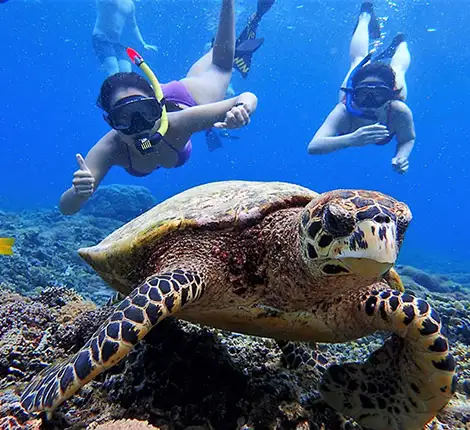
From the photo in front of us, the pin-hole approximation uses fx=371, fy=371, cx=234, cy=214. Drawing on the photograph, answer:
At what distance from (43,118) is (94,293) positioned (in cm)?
13579

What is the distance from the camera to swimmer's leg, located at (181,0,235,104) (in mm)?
6698

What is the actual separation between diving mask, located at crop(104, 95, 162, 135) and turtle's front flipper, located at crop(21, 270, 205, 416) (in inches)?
143

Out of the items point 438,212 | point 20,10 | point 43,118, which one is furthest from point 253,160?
point 20,10

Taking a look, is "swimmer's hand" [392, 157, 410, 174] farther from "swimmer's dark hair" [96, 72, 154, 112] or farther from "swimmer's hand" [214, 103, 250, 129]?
"swimmer's dark hair" [96, 72, 154, 112]

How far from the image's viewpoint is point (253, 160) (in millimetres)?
137500

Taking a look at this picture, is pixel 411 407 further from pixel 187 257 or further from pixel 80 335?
pixel 80 335

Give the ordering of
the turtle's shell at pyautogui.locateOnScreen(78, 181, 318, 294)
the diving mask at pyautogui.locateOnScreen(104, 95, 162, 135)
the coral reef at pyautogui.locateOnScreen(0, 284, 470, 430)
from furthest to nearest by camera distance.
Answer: the diving mask at pyautogui.locateOnScreen(104, 95, 162, 135) → the turtle's shell at pyautogui.locateOnScreen(78, 181, 318, 294) → the coral reef at pyautogui.locateOnScreen(0, 284, 470, 430)

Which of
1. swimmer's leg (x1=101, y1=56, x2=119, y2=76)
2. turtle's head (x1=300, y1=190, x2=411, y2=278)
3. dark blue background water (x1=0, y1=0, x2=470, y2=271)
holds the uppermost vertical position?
dark blue background water (x1=0, y1=0, x2=470, y2=271)

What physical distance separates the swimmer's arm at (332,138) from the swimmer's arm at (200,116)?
2.52m

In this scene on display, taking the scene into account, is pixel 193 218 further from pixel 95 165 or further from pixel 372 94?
pixel 372 94

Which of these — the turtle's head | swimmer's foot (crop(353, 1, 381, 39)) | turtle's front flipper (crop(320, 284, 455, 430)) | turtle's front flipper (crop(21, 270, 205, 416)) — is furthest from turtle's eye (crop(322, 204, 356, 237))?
swimmer's foot (crop(353, 1, 381, 39))

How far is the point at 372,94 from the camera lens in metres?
6.85

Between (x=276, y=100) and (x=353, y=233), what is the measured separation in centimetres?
9903

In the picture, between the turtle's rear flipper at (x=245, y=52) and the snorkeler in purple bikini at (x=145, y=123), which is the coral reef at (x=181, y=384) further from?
the turtle's rear flipper at (x=245, y=52)
